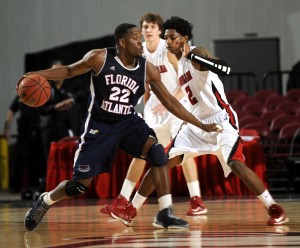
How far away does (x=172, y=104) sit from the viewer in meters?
7.20

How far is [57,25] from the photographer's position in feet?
56.5

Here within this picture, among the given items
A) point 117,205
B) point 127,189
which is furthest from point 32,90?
point 127,189

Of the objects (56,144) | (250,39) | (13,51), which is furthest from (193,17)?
(56,144)

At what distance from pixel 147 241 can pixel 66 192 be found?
1.12m

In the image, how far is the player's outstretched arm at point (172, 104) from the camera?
716 cm

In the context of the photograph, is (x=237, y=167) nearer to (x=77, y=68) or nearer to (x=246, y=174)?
(x=246, y=174)

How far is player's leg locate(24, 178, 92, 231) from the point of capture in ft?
23.3

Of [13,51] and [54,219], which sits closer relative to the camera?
[54,219]

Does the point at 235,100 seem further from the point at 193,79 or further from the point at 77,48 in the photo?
the point at 193,79

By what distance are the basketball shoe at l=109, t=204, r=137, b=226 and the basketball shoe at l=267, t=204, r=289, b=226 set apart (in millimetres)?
1156

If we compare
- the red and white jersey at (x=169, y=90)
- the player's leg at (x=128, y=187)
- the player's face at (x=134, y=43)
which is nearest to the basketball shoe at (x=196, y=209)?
the player's leg at (x=128, y=187)

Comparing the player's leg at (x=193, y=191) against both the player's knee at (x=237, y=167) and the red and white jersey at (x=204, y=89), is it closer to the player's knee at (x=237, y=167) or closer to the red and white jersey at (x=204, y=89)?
the red and white jersey at (x=204, y=89)

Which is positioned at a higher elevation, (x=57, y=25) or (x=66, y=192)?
(x=57, y=25)

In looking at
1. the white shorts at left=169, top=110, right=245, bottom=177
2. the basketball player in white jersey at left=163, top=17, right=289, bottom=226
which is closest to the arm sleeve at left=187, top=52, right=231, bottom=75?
the basketball player in white jersey at left=163, top=17, right=289, bottom=226
